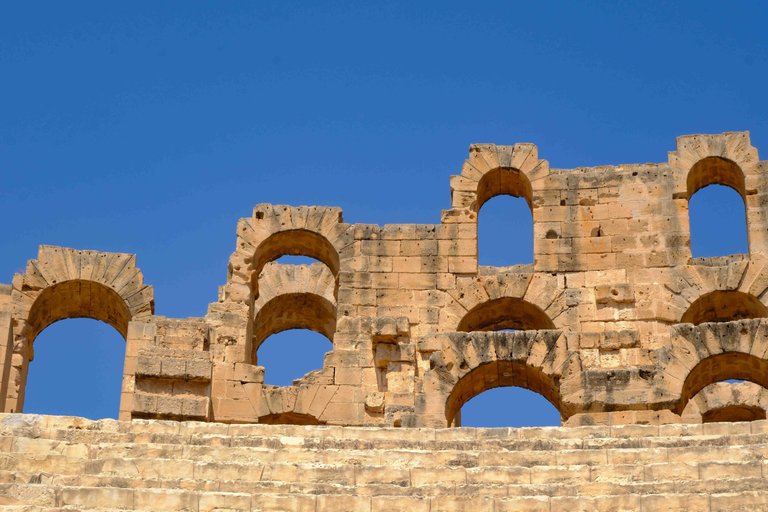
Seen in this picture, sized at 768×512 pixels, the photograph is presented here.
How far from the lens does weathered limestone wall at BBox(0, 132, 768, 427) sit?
29062 millimetres

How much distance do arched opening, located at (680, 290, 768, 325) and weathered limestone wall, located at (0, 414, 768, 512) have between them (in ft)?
31.5

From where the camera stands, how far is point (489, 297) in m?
30.7

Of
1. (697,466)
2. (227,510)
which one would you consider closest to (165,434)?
(227,510)

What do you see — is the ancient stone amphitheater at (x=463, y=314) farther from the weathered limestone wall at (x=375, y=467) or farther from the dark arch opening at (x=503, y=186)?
the weathered limestone wall at (x=375, y=467)

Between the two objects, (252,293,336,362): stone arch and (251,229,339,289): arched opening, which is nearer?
(251,229,339,289): arched opening

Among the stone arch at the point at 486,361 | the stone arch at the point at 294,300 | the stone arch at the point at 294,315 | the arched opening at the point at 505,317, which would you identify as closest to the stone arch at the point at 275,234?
the arched opening at the point at 505,317

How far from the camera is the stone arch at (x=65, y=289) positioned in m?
30.7

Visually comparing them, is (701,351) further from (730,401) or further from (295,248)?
(295,248)

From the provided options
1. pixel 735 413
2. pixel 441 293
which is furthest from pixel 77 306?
pixel 735 413

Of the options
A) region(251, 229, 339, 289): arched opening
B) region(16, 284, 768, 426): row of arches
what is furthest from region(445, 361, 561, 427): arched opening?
region(251, 229, 339, 289): arched opening

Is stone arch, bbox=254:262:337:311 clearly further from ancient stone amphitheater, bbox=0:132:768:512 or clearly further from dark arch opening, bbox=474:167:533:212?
dark arch opening, bbox=474:167:533:212

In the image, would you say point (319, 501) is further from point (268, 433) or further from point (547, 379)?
point (547, 379)

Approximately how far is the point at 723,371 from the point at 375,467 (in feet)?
34.5

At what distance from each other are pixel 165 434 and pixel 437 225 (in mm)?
11782
